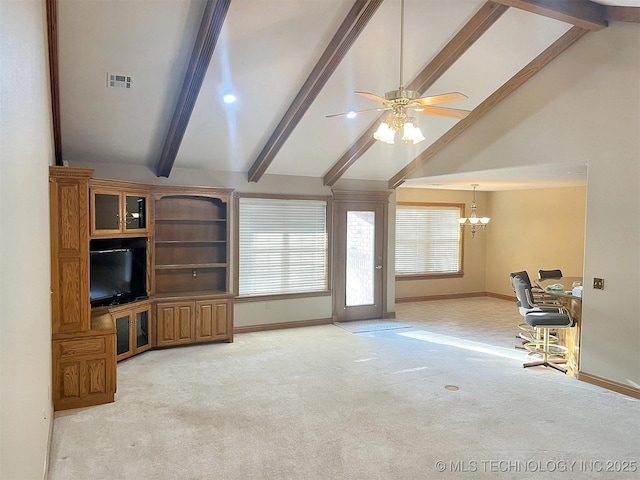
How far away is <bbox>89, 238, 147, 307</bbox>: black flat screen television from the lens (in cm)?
543

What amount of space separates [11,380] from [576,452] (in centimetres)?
375

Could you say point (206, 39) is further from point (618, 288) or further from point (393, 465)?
point (618, 288)

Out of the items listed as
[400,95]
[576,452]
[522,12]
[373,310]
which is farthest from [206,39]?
[373,310]

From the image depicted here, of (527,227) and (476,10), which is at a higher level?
(476,10)

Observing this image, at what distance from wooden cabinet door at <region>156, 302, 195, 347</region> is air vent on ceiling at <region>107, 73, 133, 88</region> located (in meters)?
2.80

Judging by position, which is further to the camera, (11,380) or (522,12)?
(522,12)

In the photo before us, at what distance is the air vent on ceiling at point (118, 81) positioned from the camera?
173 inches

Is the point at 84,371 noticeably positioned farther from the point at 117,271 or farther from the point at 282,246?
the point at 282,246

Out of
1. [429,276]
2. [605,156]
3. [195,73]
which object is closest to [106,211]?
[195,73]

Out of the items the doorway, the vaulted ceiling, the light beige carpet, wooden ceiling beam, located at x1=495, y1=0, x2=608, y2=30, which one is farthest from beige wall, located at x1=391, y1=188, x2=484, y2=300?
wooden ceiling beam, located at x1=495, y1=0, x2=608, y2=30

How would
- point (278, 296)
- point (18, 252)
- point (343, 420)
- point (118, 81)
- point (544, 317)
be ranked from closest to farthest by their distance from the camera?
1. point (18, 252)
2. point (343, 420)
3. point (118, 81)
4. point (544, 317)
5. point (278, 296)

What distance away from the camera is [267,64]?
15.3ft

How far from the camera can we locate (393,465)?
325cm

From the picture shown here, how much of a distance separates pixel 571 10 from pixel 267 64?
9.82 ft
